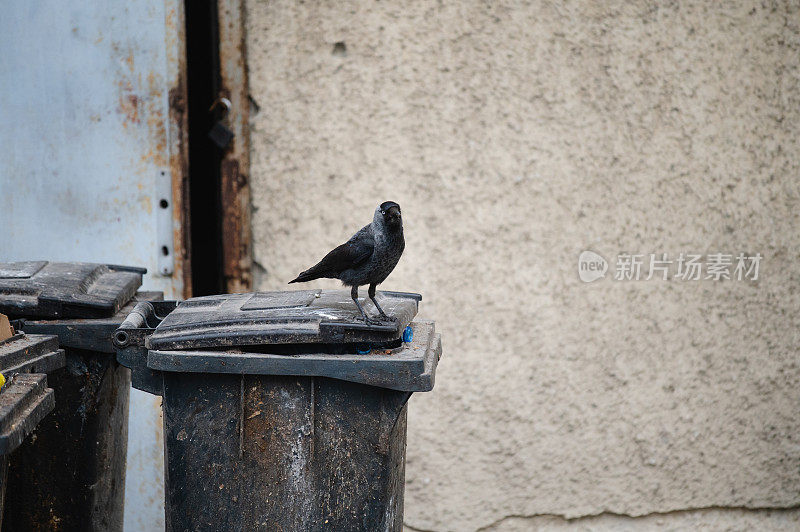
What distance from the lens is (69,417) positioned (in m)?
2.49

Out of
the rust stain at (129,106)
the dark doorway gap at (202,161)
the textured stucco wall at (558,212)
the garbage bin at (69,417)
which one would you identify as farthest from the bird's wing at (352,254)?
the rust stain at (129,106)

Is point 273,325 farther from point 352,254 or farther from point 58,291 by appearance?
point 58,291

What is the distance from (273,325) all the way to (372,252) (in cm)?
38

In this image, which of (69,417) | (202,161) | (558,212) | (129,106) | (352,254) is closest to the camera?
(352,254)

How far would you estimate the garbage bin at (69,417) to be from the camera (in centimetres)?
246

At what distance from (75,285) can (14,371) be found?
67cm

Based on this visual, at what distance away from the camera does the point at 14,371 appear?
79.2 inches

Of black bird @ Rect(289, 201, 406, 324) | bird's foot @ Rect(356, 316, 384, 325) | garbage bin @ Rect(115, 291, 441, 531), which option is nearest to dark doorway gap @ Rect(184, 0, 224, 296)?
black bird @ Rect(289, 201, 406, 324)

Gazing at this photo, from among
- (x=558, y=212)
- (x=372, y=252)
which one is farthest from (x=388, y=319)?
(x=558, y=212)

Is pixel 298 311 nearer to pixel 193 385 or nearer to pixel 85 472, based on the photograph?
pixel 193 385

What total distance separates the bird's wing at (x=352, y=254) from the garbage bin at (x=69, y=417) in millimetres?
751

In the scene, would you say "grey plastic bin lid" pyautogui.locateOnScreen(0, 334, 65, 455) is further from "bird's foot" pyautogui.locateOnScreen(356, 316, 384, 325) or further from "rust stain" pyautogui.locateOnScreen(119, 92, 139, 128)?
"rust stain" pyautogui.locateOnScreen(119, 92, 139, 128)

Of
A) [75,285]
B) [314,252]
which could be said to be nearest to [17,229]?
[75,285]

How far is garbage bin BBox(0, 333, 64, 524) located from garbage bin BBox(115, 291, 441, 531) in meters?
0.28
